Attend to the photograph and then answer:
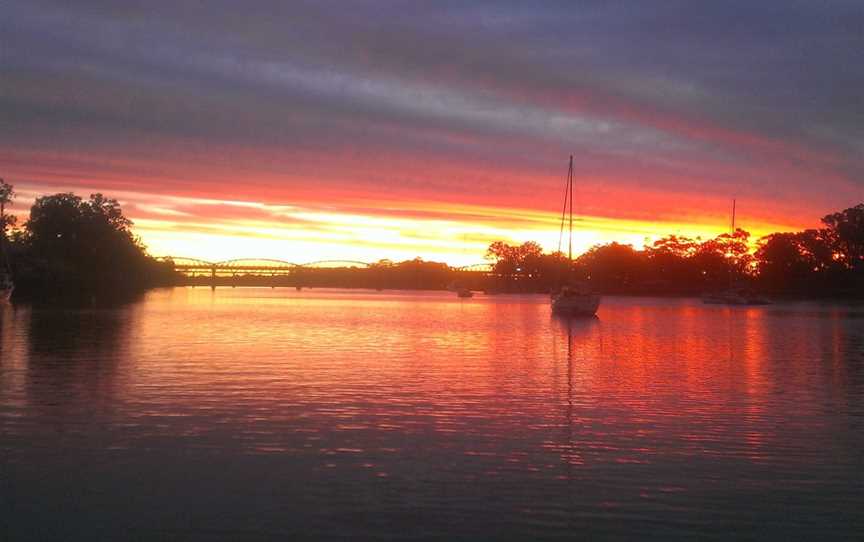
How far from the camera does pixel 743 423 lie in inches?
717

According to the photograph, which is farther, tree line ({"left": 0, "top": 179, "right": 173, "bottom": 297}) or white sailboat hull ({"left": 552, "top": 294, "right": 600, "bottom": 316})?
tree line ({"left": 0, "top": 179, "right": 173, "bottom": 297})

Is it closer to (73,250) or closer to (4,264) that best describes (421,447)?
(4,264)

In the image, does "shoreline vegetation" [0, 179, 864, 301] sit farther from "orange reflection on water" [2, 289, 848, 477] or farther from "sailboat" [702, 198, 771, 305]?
"orange reflection on water" [2, 289, 848, 477]

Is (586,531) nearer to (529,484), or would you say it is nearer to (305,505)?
(529,484)

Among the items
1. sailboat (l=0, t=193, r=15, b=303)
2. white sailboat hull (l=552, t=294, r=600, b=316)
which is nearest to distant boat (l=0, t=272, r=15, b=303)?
sailboat (l=0, t=193, r=15, b=303)

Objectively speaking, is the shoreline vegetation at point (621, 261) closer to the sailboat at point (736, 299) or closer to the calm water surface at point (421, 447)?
the sailboat at point (736, 299)

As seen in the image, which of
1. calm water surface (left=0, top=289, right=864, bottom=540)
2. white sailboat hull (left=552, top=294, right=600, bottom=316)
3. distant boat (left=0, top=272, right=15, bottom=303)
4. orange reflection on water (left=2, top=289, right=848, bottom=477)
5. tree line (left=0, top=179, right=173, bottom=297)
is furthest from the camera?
tree line (left=0, top=179, right=173, bottom=297)

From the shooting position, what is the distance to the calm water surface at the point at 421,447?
10984 millimetres

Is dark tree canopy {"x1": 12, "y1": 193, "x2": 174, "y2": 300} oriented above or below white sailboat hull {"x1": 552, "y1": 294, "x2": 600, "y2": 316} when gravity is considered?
above

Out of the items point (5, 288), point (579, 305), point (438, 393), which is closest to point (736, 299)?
point (579, 305)

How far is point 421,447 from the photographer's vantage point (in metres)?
15.2

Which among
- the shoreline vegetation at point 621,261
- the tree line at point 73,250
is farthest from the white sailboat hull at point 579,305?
the tree line at point 73,250

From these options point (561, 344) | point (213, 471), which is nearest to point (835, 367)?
point (561, 344)

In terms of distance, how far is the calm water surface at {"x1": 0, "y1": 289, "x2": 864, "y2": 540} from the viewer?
432 inches
